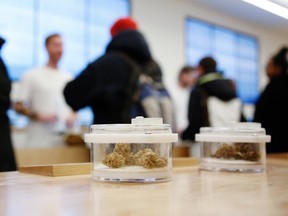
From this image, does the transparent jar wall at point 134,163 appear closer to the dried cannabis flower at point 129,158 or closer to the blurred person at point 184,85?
the dried cannabis flower at point 129,158

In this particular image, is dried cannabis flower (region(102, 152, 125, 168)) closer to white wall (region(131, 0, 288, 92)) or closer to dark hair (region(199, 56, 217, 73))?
dark hair (region(199, 56, 217, 73))

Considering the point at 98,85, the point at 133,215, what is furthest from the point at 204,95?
the point at 133,215

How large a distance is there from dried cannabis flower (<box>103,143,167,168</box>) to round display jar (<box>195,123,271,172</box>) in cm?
26

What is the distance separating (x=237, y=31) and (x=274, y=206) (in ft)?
19.4

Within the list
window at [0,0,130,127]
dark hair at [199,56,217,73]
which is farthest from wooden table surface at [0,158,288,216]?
window at [0,0,130,127]

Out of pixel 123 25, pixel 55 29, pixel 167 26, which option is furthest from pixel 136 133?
pixel 167 26

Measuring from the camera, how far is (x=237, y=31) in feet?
20.3

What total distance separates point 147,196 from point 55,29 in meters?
3.77

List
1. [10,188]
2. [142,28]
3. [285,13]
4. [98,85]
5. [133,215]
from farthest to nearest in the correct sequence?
[142,28] → [98,85] → [285,13] → [10,188] → [133,215]

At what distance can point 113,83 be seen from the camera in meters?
1.86

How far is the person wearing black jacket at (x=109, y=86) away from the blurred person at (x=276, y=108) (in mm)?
771

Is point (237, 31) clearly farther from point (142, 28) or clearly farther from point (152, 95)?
point (152, 95)

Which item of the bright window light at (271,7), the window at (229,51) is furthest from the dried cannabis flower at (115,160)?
the window at (229,51)

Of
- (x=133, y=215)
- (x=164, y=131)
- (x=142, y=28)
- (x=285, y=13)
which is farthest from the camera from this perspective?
(x=142, y=28)
